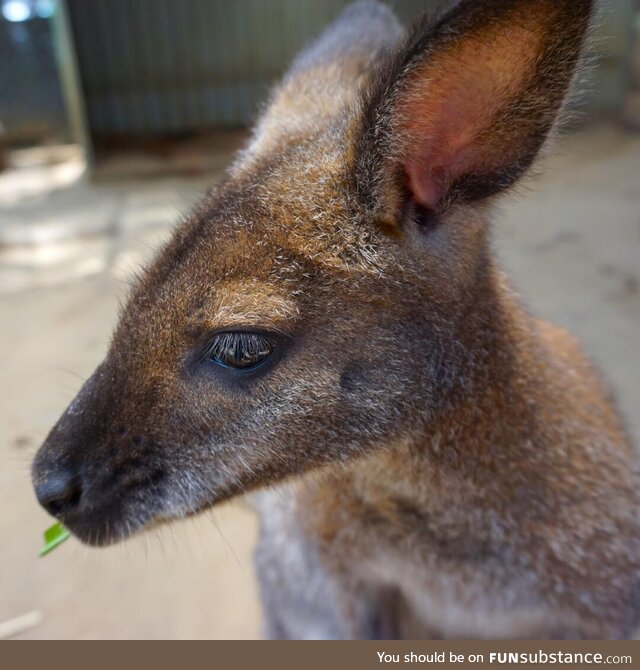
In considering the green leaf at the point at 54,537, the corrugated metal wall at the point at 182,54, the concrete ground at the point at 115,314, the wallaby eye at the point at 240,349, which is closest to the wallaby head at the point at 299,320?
the wallaby eye at the point at 240,349

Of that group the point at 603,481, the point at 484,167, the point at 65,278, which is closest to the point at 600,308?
the point at 603,481

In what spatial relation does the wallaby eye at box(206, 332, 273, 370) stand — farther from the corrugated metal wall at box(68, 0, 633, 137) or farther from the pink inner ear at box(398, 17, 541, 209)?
the corrugated metal wall at box(68, 0, 633, 137)

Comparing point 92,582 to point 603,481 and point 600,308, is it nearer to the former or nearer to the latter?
point 603,481

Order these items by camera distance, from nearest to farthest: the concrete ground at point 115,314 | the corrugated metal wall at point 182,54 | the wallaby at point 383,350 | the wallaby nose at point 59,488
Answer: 1. the wallaby at point 383,350
2. the wallaby nose at point 59,488
3. the concrete ground at point 115,314
4. the corrugated metal wall at point 182,54

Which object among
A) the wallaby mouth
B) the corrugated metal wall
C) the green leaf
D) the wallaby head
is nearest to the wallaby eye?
the wallaby head

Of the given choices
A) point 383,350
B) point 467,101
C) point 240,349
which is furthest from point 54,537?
point 467,101

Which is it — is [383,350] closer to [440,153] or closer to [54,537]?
[440,153]

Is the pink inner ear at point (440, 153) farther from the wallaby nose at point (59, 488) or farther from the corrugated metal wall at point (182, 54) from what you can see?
the corrugated metal wall at point (182, 54)
